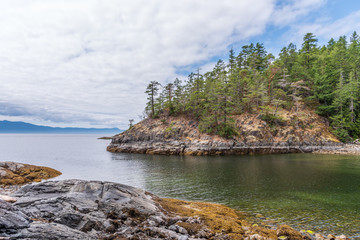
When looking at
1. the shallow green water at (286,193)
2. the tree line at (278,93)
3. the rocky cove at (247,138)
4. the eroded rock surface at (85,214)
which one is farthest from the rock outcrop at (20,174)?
the tree line at (278,93)

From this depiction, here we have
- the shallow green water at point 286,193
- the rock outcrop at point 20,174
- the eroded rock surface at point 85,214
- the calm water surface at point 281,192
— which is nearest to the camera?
the eroded rock surface at point 85,214

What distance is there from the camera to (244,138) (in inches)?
2253

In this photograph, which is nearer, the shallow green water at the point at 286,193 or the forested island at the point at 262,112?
the shallow green water at the point at 286,193

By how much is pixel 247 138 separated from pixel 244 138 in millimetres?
909

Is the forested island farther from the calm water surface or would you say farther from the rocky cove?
the calm water surface

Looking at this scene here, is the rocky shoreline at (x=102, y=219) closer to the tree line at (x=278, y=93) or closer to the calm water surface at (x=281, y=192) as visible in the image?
the calm water surface at (x=281, y=192)

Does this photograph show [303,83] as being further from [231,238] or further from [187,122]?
[231,238]

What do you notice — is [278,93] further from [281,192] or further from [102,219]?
[102,219]

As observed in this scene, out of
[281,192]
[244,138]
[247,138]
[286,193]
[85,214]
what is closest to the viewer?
[85,214]

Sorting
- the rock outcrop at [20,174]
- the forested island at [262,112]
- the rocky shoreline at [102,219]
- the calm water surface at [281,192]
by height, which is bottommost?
the calm water surface at [281,192]

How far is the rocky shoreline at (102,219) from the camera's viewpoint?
821 centimetres

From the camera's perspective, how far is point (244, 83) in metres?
69.6

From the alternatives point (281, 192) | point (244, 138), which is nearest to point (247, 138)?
point (244, 138)

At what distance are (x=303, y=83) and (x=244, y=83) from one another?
22.5 m
